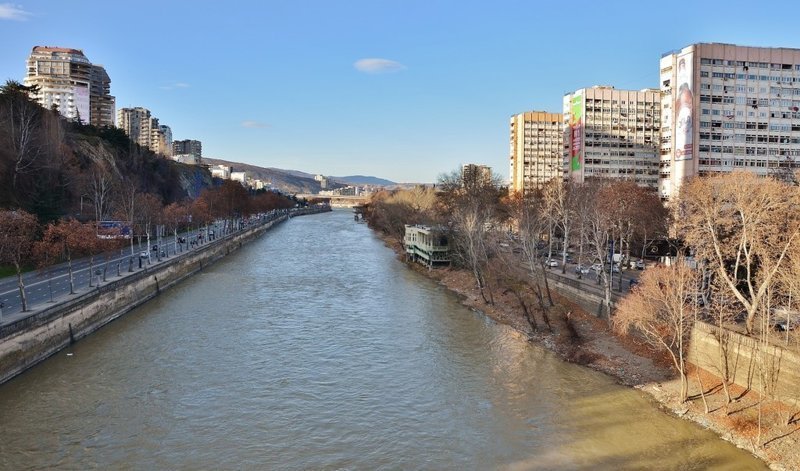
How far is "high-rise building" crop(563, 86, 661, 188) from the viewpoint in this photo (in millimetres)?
87875

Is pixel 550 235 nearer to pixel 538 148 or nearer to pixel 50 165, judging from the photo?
pixel 50 165

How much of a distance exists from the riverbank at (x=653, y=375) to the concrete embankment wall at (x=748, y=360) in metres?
0.38

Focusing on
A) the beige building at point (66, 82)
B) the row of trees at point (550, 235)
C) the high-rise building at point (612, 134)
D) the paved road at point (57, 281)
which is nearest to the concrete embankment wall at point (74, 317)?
the paved road at point (57, 281)

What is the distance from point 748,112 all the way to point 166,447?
232ft

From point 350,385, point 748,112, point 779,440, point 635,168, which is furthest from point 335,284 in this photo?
point 635,168

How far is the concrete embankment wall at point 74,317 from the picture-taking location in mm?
20484

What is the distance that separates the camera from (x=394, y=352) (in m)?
25.0

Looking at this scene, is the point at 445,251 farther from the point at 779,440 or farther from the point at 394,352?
the point at 779,440

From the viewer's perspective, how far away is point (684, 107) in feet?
210

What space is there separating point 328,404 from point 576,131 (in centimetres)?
7854

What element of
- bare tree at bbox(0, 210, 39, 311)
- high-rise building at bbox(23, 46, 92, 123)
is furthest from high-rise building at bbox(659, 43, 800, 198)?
high-rise building at bbox(23, 46, 92, 123)

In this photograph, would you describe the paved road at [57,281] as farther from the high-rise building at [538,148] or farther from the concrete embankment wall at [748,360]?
the high-rise building at [538,148]

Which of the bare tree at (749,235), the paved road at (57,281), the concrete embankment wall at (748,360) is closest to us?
the concrete embankment wall at (748,360)

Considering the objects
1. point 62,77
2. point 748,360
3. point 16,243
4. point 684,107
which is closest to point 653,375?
point 748,360
